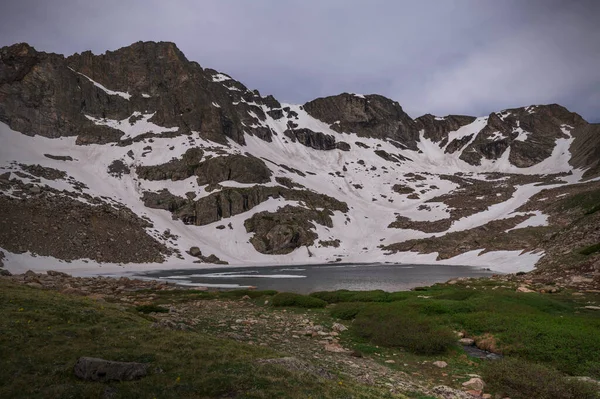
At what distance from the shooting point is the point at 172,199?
469 ft

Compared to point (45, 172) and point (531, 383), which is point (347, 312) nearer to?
point (531, 383)

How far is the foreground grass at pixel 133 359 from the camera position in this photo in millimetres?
10336

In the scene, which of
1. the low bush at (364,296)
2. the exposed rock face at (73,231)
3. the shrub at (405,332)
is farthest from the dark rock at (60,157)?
the shrub at (405,332)

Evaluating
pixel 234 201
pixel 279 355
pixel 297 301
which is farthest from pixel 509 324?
pixel 234 201

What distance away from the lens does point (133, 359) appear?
41.6 ft

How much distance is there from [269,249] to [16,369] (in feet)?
403

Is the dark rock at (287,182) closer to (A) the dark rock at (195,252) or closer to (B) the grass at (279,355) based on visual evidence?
(A) the dark rock at (195,252)

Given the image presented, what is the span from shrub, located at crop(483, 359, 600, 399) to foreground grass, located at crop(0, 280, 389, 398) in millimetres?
5627

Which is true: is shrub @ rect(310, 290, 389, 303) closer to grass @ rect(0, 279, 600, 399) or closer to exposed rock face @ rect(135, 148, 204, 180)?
grass @ rect(0, 279, 600, 399)

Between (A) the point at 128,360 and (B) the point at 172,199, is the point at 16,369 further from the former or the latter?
(B) the point at 172,199

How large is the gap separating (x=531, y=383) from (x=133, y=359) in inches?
578

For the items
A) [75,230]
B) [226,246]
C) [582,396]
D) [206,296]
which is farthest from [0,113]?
[582,396]

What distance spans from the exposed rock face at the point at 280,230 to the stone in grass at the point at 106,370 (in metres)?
122

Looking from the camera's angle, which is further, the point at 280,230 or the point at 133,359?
the point at 280,230
